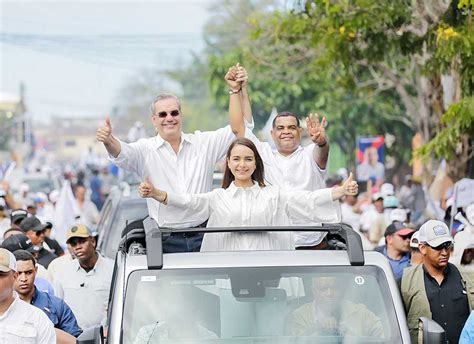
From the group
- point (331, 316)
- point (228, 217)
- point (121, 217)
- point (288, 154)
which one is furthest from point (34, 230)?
point (331, 316)

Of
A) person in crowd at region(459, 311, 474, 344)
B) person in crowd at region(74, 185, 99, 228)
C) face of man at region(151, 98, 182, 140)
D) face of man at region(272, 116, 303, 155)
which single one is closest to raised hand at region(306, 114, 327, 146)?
face of man at region(272, 116, 303, 155)

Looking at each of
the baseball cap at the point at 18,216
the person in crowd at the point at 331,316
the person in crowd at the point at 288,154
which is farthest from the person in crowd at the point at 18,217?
the person in crowd at the point at 331,316

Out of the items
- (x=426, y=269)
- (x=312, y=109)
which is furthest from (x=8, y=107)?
(x=426, y=269)

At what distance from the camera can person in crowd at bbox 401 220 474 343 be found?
26.3ft

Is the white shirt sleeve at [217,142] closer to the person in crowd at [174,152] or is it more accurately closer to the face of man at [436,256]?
the person in crowd at [174,152]

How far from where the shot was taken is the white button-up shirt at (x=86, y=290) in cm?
998

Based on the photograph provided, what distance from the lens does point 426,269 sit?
8266 mm

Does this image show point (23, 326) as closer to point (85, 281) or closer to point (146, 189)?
point (146, 189)

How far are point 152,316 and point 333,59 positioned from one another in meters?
10.0

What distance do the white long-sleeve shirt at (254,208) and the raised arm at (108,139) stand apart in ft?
2.66

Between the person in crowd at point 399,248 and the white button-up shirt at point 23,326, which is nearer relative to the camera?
the white button-up shirt at point 23,326

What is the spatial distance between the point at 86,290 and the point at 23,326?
3583mm

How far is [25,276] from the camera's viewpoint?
8.00m

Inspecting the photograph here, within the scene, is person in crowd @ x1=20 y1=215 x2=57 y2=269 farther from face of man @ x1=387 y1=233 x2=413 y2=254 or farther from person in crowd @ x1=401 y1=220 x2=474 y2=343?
person in crowd @ x1=401 y1=220 x2=474 y2=343
